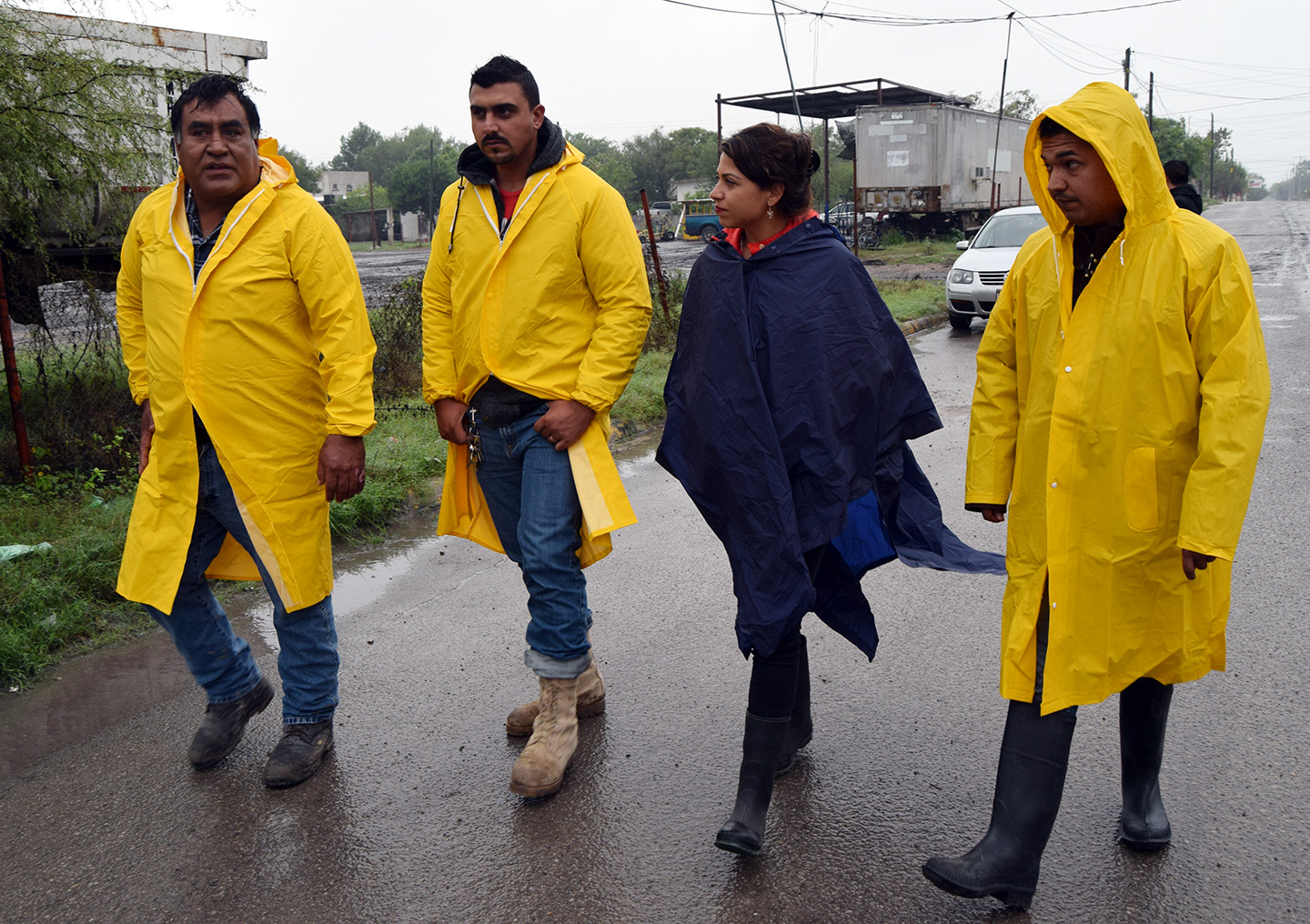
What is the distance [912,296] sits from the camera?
17.5 meters

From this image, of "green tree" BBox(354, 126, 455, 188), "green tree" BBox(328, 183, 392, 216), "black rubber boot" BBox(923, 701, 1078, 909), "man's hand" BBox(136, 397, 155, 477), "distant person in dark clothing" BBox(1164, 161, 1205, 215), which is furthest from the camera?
"green tree" BBox(354, 126, 455, 188)

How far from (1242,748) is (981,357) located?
5.19 feet

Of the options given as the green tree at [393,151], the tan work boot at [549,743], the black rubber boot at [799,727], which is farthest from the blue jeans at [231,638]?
the green tree at [393,151]

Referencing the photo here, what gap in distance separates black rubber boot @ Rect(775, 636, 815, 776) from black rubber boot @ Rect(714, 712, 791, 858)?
0.44m

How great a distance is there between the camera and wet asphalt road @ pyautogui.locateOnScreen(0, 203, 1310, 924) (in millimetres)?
2711

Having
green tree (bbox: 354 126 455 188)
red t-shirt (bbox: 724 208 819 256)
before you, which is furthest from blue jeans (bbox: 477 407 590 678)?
green tree (bbox: 354 126 455 188)

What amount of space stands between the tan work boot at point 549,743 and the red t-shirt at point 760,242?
56.8 inches

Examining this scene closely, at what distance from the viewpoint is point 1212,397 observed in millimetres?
2332

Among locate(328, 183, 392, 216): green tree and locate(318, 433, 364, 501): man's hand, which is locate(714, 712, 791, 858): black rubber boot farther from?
locate(328, 183, 392, 216): green tree

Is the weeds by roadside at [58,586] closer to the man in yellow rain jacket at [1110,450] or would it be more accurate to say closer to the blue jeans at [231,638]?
the blue jeans at [231,638]

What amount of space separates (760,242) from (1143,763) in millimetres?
1714

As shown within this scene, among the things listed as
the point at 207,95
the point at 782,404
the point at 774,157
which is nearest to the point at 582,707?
the point at 782,404

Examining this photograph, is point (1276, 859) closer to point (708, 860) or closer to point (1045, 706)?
point (1045, 706)

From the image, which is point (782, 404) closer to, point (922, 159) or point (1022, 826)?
point (1022, 826)
